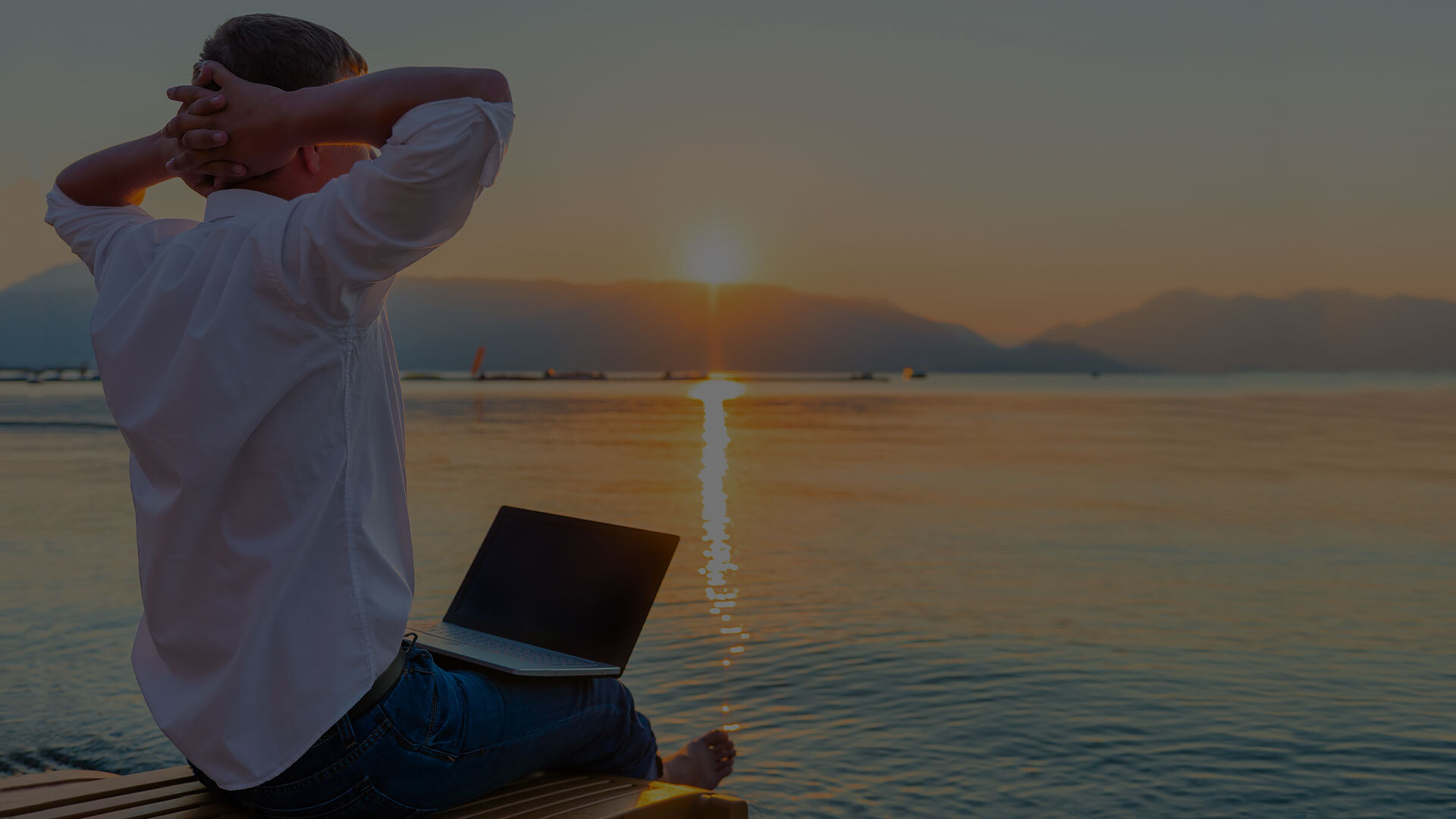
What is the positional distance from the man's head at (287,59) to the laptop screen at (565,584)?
1022mm

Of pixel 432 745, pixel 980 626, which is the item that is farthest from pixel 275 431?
pixel 980 626

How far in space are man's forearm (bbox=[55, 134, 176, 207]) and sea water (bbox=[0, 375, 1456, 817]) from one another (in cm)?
301

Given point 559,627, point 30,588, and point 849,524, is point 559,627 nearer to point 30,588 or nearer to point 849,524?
point 30,588

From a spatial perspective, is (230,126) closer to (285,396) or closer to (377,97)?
(377,97)

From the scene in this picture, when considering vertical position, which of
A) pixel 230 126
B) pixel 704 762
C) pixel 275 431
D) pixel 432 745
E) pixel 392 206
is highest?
pixel 230 126

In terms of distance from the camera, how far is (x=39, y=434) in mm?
23891

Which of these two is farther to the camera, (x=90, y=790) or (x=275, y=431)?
(x=90, y=790)

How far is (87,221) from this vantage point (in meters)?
2.15

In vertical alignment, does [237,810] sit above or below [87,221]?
below

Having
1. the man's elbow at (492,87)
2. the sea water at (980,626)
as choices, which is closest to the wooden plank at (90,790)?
the man's elbow at (492,87)

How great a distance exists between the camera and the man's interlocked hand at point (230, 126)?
1704 millimetres

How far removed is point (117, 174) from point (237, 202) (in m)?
0.58

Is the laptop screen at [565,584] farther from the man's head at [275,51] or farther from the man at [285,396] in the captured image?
the man's head at [275,51]

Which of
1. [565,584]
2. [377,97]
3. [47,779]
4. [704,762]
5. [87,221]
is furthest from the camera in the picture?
[704,762]
